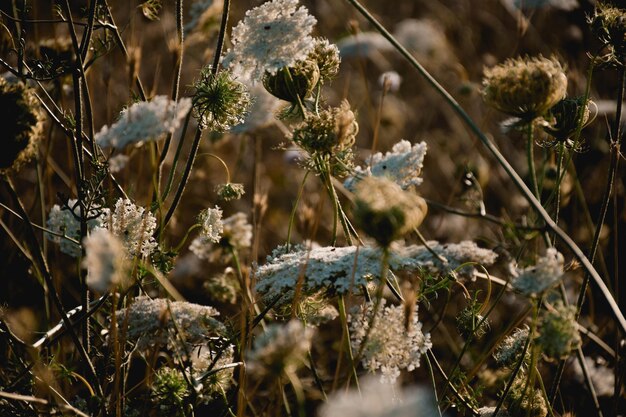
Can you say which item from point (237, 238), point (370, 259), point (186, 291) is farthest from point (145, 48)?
point (370, 259)

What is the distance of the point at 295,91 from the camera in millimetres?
2035

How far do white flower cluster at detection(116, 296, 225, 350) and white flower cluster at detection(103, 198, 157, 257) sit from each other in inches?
6.8

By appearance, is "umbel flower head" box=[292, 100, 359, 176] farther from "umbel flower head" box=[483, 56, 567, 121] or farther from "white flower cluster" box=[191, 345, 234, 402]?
"white flower cluster" box=[191, 345, 234, 402]

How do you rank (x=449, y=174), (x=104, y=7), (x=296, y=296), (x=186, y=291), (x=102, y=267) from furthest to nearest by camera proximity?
(x=449, y=174), (x=186, y=291), (x=104, y=7), (x=296, y=296), (x=102, y=267)

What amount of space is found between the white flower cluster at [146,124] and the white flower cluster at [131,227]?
33 centimetres

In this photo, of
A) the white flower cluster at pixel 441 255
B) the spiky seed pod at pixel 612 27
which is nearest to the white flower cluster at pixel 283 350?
the white flower cluster at pixel 441 255

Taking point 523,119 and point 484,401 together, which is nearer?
point 523,119

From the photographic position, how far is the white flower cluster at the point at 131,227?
197cm

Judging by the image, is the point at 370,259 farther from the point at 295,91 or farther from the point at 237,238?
the point at 237,238

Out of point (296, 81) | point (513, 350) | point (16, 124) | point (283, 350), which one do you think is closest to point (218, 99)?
point (296, 81)

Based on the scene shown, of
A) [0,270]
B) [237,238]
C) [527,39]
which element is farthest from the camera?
[527,39]

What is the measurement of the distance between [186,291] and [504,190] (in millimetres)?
2358

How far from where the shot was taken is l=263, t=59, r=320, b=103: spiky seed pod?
2.04m

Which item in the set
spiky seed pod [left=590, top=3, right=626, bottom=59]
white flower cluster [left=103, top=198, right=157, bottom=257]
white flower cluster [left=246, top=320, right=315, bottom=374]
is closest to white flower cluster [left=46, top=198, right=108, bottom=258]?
white flower cluster [left=103, top=198, right=157, bottom=257]
